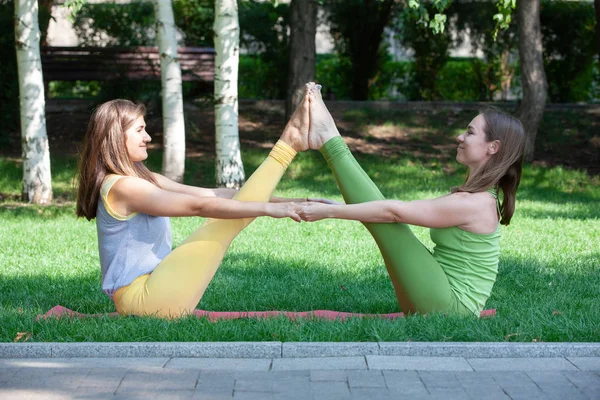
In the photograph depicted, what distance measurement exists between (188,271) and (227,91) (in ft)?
26.7

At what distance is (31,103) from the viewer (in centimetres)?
1226

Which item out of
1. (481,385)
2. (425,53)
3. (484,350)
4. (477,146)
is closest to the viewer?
(481,385)

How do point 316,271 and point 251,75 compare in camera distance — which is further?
point 251,75

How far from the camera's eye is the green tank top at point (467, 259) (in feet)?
17.4

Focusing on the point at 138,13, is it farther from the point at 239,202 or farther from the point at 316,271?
the point at 239,202

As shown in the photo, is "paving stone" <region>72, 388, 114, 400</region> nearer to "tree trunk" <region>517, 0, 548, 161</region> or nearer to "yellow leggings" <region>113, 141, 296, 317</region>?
"yellow leggings" <region>113, 141, 296, 317</region>

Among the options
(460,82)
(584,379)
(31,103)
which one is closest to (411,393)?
(584,379)

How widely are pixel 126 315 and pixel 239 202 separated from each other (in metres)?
1.06

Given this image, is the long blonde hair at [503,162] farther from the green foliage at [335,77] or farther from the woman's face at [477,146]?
the green foliage at [335,77]

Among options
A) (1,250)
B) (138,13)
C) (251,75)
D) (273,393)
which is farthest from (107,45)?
(273,393)

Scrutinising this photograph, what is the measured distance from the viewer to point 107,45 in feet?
62.1

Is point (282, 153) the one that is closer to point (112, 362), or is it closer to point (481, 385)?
point (112, 362)

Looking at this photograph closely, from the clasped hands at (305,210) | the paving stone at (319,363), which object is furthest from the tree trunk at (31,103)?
the paving stone at (319,363)

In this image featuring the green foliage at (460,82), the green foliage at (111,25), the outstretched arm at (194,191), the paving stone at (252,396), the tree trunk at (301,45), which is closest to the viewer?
the paving stone at (252,396)
